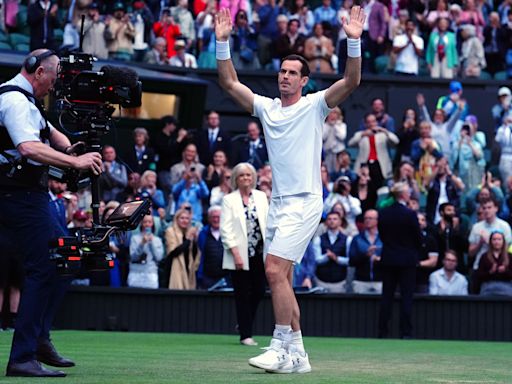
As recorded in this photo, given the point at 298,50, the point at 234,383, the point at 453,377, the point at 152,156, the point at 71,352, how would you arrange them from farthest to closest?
the point at 298,50
the point at 152,156
the point at 71,352
the point at 453,377
the point at 234,383

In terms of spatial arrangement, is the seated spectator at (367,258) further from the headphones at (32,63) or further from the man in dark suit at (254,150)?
the headphones at (32,63)

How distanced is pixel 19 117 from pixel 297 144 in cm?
226

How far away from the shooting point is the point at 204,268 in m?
19.3

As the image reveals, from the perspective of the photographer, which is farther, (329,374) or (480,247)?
(480,247)

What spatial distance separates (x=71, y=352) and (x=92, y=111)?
4.09m

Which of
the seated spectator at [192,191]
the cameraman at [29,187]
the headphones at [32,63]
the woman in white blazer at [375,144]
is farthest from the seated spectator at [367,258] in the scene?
the headphones at [32,63]

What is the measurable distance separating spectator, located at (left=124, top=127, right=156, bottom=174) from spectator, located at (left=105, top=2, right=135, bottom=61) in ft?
11.7

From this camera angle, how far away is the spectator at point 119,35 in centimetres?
2567

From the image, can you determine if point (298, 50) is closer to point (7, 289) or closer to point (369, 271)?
point (369, 271)

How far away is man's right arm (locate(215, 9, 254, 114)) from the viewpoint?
10.3 m

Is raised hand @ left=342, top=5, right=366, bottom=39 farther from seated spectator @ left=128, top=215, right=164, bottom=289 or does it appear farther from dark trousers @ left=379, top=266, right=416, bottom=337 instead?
seated spectator @ left=128, top=215, right=164, bottom=289

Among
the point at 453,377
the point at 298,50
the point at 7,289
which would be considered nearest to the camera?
the point at 453,377

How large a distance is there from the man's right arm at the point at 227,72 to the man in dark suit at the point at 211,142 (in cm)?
1265

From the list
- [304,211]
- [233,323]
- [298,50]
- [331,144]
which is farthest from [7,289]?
[298,50]
